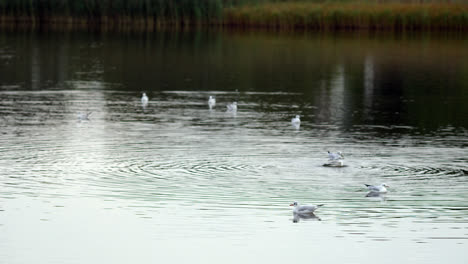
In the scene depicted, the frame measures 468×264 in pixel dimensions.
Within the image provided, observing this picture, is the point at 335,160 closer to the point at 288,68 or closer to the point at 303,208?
the point at 303,208

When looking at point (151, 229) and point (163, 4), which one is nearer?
point (151, 229)

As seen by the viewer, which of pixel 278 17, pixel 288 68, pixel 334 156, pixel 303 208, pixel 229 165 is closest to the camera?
pixel 303 208

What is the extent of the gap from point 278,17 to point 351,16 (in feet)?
21.2

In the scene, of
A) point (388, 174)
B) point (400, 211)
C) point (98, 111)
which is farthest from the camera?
point (98, 111)

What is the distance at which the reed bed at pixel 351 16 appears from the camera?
86438mm

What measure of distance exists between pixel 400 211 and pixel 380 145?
894 centimetres

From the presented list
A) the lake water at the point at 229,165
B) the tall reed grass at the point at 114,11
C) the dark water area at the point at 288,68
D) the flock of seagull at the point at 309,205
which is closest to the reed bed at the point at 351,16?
the tall reed grass at the point at 114,11

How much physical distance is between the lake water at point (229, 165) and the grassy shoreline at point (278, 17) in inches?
1197

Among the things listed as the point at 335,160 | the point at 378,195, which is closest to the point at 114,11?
the point at 335,160

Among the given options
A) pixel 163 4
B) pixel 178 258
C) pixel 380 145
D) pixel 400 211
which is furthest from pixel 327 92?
pixel 163 4

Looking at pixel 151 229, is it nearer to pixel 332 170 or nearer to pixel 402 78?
pixel 332 170

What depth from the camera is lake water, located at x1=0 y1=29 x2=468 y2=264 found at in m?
19.0

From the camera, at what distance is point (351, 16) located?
88.1 metres

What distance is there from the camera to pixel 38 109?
38.7 meters
